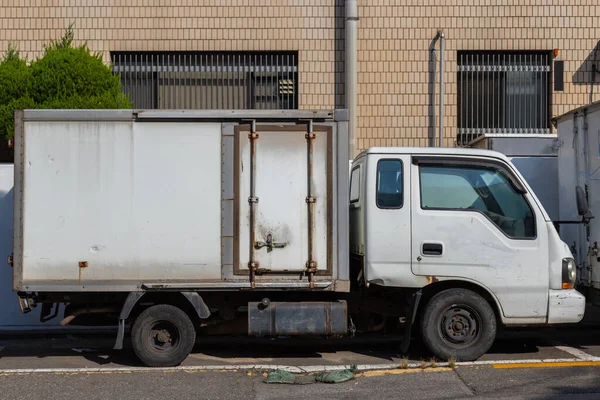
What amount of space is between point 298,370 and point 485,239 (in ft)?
8.24

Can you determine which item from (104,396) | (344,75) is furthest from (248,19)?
(104,396)

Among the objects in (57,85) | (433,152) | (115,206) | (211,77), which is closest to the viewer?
(115,206)

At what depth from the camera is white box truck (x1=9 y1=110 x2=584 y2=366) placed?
767 centimetres

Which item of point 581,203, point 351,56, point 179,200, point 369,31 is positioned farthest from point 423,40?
point 179,200

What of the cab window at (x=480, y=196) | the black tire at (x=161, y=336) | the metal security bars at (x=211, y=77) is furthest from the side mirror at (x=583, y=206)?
the metal security bars at (x=211, y=77)

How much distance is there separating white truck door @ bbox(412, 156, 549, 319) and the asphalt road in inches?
32.0

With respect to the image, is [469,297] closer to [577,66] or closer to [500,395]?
[500,395]

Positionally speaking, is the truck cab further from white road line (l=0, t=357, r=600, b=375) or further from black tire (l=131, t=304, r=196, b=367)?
black tire (l=131, t=304, r=196, b=367)

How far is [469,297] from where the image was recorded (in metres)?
7.91

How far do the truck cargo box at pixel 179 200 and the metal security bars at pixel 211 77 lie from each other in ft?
19.7

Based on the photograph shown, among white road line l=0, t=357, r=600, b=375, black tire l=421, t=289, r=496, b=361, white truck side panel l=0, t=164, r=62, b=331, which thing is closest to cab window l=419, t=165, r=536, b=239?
black tire l=421, t=289, r=496, b=361

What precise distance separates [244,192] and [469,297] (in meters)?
2.74

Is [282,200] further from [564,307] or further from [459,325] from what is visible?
[564,307]

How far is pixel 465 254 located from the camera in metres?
7.88
